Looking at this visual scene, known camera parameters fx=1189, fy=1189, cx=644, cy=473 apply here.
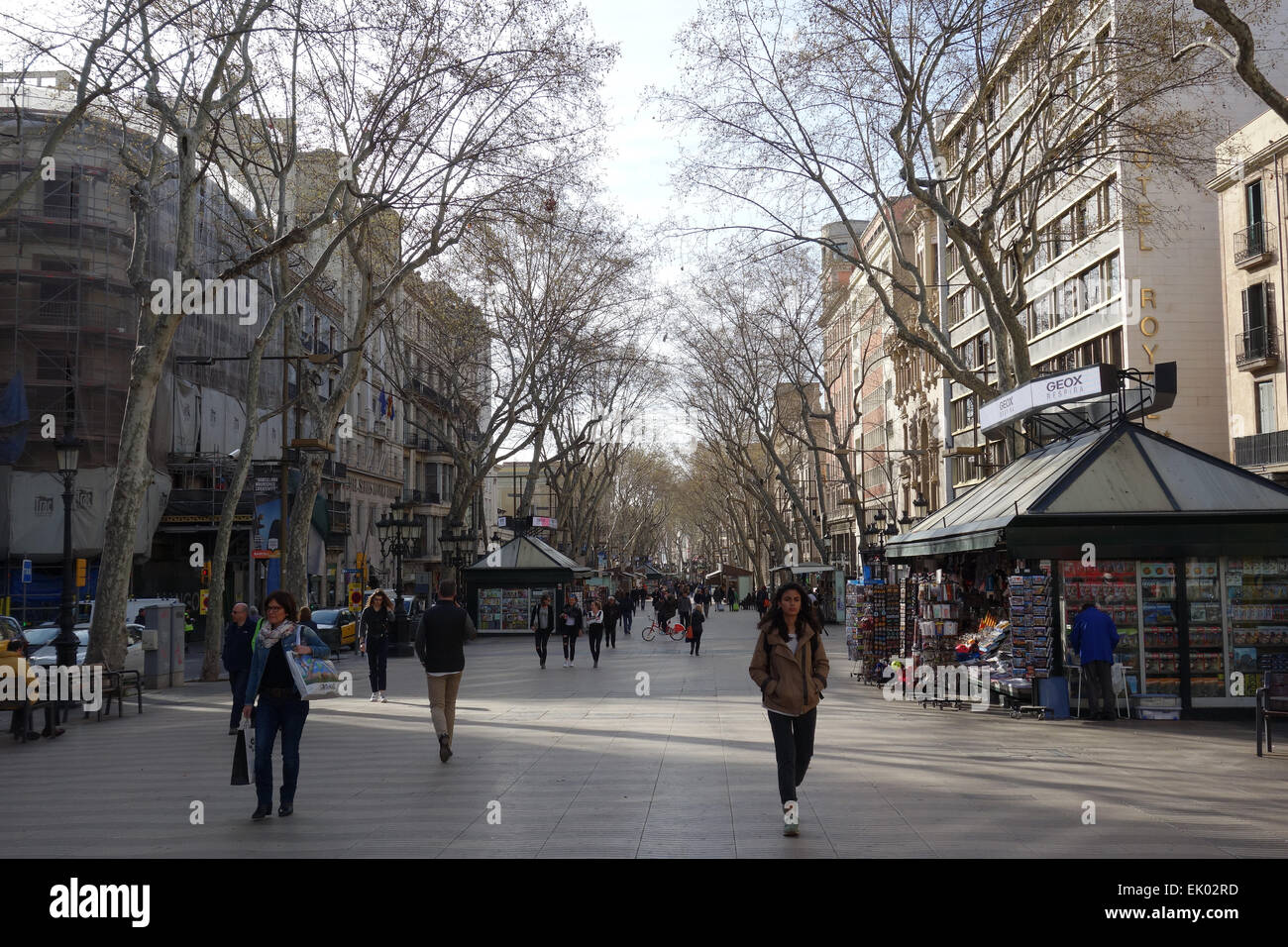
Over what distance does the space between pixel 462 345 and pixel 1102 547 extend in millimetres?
24427

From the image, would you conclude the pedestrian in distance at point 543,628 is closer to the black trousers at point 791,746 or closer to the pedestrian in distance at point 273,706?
the pedestrian in distance at point 273,706

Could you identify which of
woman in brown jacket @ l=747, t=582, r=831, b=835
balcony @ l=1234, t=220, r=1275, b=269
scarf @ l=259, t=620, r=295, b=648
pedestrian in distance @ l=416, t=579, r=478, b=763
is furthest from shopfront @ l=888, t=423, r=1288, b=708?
balcony @ l=1234, t=220, r=1275, b=269

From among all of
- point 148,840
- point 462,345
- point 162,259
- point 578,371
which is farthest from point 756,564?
point 148,840

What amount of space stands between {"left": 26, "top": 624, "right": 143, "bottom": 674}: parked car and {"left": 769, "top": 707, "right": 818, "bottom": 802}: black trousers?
17.9 metres

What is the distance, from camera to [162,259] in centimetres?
3569

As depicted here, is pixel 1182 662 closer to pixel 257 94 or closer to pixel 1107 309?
pixel 257 94

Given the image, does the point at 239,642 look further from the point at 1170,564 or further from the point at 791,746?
the point at 1170,564

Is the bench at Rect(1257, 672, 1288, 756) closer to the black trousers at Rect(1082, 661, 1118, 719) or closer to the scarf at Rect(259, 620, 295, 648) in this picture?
the black trousers at Rect(1082, 661, 1118, 719)

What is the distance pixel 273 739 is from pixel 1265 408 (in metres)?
32.9

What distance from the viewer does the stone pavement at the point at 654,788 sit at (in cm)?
802

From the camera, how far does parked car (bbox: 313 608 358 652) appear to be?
33375 mm

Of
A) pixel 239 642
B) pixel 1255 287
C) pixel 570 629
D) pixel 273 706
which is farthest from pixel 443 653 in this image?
pixel 1255 287

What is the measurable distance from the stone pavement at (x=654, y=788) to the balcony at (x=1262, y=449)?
20158 mm

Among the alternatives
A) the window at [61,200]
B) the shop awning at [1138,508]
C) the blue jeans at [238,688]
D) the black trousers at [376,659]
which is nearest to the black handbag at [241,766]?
the blue jeans at [238,688]
